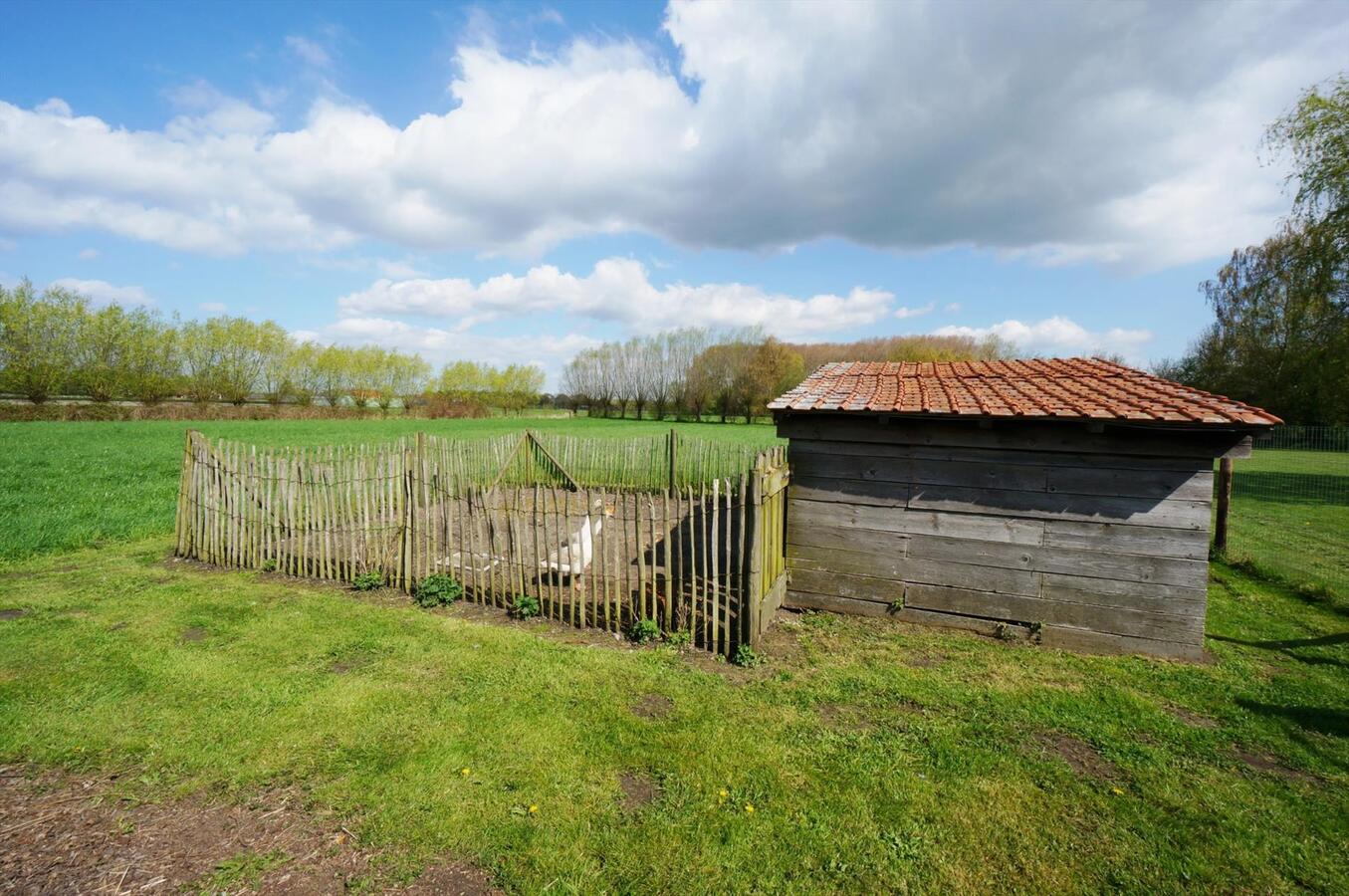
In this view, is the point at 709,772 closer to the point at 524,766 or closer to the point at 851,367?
the point at 524,766

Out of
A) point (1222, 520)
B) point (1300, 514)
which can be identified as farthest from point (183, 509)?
point (1300, 514)

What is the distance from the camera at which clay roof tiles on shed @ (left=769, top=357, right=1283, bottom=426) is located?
5832mm

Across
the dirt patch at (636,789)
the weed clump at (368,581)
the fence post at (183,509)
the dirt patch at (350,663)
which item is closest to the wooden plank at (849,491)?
the dirt patch at (636,789)

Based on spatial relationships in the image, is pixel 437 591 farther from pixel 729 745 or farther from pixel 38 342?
pixel 38 342

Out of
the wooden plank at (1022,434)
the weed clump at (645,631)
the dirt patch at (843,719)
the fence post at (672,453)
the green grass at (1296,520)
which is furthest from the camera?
the fence post at (672,453)

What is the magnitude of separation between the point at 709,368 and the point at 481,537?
228 feet

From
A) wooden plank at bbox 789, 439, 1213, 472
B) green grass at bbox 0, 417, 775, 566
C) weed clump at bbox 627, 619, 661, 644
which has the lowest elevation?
weed clump at bbox 627, 619, 661, 644

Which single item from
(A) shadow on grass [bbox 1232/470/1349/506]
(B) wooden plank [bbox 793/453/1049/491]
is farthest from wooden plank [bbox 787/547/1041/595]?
(A) shadow on grass [bbox 1232/470/1349/506]

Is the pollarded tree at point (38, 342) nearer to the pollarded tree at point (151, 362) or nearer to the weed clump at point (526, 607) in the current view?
the pollarded tree at point (151, 362)

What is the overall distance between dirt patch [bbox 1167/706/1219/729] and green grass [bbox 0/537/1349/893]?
0.06m

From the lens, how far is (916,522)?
6.92 m

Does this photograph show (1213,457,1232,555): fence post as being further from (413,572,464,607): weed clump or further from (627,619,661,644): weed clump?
(413,572,464,607): weed clump

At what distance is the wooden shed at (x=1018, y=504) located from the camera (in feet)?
19.6

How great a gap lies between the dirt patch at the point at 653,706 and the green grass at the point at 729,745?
0.07 meters
